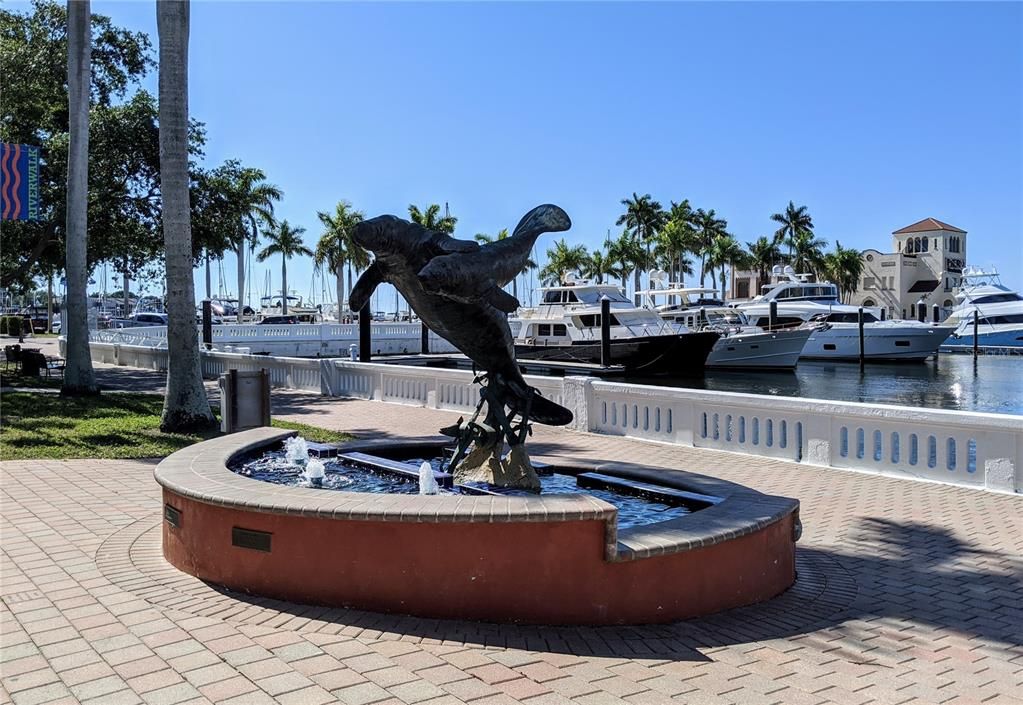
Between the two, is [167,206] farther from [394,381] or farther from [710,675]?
[710,675]

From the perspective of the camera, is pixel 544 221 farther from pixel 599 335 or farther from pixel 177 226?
pixel 599 335

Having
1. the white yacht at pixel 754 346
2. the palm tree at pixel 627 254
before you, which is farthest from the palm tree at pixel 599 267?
the white yacht at pixel 754 346

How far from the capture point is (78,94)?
54.6 feet

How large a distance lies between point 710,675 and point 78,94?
17024 mm

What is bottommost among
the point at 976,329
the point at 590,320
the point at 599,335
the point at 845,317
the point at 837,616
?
the point at 837,616

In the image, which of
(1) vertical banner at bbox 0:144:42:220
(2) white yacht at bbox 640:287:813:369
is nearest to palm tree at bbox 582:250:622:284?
(2) white yacht at bbox 640:287:813:369

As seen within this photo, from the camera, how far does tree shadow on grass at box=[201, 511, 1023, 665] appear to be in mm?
4832

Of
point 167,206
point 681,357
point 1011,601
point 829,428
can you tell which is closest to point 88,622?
point 1011,601

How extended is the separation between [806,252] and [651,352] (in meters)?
52.7

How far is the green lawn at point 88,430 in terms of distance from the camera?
11.6 metres

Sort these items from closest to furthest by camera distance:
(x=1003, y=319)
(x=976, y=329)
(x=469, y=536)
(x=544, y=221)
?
(x=469, y=536)
(x=544, y=221)
(x=976, y=329)
(x=1003, y=319)

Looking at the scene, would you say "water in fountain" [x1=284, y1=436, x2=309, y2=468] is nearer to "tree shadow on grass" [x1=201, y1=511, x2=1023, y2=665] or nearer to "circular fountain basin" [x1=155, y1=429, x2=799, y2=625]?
"circular fountain basin" [x1=155, y1=429, x2=799, y2=625]

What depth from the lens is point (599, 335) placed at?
136 ft

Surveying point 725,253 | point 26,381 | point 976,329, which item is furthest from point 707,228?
point 26,381
